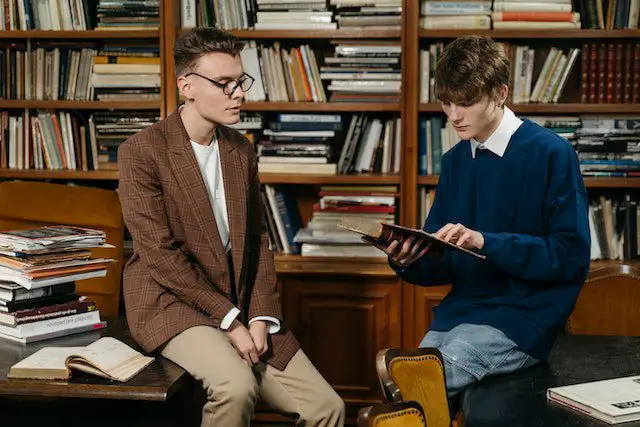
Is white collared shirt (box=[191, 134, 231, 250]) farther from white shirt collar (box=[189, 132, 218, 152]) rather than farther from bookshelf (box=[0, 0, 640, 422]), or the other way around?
bookshelf (box=[0, 0, 640, 422])

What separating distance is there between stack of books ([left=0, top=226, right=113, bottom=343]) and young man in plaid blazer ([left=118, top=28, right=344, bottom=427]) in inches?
5.1

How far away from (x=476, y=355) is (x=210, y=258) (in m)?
0.79

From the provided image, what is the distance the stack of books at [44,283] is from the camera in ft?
7.52

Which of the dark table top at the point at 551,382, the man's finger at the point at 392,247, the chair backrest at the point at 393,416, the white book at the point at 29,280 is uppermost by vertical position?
the man's finger at the point at 392,247

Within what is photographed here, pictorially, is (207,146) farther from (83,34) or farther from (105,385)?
(83,34)

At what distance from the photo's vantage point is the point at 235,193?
98.3 inches

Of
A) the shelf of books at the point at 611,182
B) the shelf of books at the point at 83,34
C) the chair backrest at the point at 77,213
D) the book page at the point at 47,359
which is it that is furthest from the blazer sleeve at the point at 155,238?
A: the shelf of books at the point at 611,182

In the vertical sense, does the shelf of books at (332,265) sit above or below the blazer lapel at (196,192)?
below

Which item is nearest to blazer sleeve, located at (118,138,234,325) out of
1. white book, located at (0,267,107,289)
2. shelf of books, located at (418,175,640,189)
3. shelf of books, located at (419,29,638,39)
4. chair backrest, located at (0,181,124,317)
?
white book, located at (0,267,107,289)

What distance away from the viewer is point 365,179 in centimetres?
344

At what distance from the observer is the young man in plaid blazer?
88.4 inches

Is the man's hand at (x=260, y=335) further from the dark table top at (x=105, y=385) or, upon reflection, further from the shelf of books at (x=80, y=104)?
the shelf of books at (x=80, y=104)

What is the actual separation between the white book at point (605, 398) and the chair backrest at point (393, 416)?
443 mm

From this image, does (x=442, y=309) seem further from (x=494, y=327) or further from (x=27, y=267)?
(x=27, y=267)
